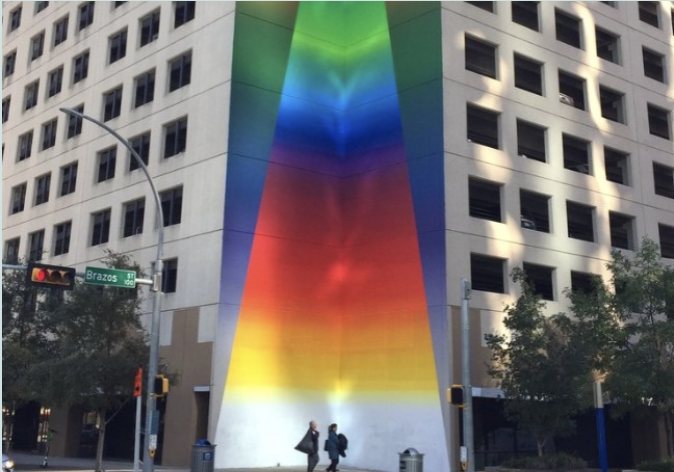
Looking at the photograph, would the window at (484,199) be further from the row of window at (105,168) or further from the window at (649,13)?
the window at (649,13)

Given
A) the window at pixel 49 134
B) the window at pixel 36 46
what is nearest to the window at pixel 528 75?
the window at pixel 49 134

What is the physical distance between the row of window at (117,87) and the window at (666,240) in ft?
80.8

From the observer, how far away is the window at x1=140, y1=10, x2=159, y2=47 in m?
36.8

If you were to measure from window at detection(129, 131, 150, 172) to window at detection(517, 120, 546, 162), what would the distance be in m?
17.4

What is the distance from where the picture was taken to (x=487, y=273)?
29.3 metres

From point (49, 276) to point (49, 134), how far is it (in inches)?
1070

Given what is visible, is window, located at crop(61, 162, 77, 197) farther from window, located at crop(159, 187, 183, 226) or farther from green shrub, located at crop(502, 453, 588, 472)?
green shrub, located at crop(502, 453, 588, 472)

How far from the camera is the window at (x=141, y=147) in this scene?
34.9 meters

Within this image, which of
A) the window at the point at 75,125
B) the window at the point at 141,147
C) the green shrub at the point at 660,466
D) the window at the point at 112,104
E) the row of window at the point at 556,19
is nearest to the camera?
the green shrub at the point at 660,466

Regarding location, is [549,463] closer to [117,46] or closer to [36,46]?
[117,46]

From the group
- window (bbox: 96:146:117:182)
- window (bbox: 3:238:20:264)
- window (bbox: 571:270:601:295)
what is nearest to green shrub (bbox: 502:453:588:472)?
window (bbox: 571:270:601:295)

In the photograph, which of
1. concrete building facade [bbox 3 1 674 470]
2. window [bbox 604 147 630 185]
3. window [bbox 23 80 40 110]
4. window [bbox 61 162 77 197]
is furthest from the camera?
window [bbox 23 80 40 110]

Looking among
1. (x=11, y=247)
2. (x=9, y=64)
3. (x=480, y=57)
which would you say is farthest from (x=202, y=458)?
(x=9, y=64)

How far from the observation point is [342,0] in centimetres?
3366
